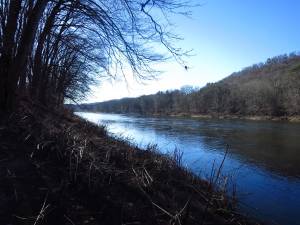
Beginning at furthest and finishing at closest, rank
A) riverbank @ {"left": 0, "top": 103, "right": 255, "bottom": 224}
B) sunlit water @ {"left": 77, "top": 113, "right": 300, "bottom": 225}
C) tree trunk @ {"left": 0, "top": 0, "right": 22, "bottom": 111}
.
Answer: sunlit water @ {"left": 77, "top": 113, "right": 300, "bottom": 225}, tree trunk @ {"left": 0, "top": 0, "right": 22, "bottom": 111}, riverbank @ {"left": 0, "top": 103, "right": 255, "bottom": 224}

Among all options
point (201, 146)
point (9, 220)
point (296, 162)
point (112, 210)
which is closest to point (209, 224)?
point (112, 210)

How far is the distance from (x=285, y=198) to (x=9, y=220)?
34.0 ft

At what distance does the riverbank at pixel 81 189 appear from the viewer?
516 centimetres

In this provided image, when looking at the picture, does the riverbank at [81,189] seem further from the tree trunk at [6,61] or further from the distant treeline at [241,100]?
the distant treeline at [241,100]

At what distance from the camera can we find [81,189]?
5.90 metres

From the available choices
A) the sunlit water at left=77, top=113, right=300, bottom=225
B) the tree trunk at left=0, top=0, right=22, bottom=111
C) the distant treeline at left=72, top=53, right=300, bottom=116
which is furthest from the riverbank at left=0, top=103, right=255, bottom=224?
the distant treeline at left=72, top=53, right=300, bottom=116

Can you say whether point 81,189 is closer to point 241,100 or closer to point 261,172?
point 261,172

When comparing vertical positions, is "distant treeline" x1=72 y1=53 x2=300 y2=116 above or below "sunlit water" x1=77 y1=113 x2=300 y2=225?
above

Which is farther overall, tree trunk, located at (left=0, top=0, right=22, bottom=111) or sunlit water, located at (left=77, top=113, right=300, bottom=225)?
sunlit water, located at (left=77, top=113, right=300, bottom=225)

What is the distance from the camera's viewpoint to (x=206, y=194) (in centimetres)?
780

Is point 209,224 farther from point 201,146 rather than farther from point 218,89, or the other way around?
point 218,89

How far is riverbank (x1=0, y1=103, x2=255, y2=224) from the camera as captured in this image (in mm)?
5164

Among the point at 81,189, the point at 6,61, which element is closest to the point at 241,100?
the point at 6,61

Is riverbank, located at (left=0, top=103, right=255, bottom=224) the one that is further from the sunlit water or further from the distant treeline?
the distant treeline
